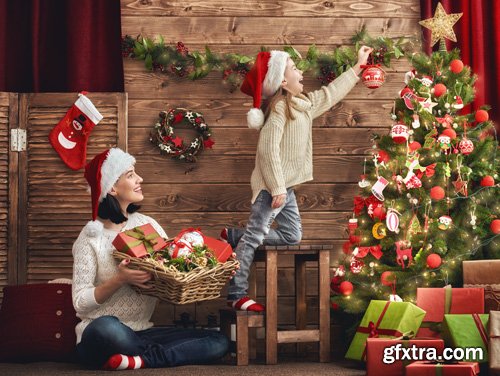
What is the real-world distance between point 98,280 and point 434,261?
4.87 feet

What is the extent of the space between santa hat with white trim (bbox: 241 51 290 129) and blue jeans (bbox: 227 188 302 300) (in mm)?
372

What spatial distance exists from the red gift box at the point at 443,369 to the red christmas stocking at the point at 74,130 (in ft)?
7.05

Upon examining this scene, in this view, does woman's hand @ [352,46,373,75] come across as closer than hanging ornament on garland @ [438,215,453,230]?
No

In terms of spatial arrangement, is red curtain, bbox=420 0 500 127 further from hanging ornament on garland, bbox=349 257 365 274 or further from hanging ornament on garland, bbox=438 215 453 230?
hanging ornament on garland, bbox=349 257 365 274

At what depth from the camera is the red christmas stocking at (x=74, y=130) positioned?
4.16m

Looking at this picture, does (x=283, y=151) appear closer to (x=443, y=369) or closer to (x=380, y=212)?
(x=380, y=212)

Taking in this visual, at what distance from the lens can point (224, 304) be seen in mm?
4277

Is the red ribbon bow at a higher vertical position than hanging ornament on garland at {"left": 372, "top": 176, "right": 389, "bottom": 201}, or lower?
lower

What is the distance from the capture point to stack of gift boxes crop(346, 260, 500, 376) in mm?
2930

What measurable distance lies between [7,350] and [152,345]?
2.44 ft

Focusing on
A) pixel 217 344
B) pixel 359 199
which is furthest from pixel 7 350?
pixel 359 199

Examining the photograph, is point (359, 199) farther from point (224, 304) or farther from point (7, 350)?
point (7, 350)

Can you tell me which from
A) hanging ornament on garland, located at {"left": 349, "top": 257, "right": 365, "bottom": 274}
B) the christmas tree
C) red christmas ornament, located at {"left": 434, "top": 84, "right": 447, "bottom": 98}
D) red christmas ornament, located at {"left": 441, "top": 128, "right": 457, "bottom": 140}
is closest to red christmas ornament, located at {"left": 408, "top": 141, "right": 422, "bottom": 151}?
the christmas tree

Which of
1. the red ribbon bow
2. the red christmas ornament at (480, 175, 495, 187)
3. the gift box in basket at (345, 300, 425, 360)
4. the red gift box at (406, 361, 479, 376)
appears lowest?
the red gift box at (406, 361, 479, 376)
